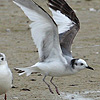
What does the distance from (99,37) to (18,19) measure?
2.93 meters

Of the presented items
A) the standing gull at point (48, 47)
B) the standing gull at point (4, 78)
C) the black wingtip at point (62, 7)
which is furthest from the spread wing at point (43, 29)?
the black wingtip at point (62, 7)

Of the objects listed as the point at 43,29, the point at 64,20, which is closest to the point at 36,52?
the point at 64,20

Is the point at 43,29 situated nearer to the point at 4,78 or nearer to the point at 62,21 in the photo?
the point at 4,78

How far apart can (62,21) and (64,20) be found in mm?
77

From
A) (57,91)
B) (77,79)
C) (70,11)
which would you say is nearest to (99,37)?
(70,11)

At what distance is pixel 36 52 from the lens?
10.2 metres

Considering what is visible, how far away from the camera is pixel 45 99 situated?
683 centimetres

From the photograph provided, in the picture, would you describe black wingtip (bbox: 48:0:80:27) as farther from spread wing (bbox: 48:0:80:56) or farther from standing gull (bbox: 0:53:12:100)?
standing gull (bbox: 0:53:12:100)

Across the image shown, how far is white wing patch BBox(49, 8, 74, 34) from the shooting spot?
870 cm

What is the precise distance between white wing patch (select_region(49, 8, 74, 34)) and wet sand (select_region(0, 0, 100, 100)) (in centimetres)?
90

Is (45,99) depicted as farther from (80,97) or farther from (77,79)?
(77,79)

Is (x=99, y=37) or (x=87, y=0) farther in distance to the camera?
(x=87, y=0)

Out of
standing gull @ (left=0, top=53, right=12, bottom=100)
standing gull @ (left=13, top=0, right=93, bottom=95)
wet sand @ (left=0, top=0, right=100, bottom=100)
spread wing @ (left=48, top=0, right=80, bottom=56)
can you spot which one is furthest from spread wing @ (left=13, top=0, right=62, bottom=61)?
standing gull @ (left=0, top=53, right=12, bottom=100)

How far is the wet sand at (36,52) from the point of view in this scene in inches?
293
